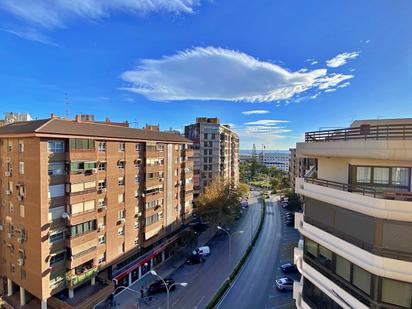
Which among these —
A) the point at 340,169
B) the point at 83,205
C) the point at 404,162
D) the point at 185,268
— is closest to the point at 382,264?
the point at 404,162

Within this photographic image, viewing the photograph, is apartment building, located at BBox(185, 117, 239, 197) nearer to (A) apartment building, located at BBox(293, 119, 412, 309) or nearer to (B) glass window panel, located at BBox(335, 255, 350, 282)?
(A) apartment building, located at BBox(293, 119, 412, 309)

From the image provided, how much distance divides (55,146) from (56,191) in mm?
3832

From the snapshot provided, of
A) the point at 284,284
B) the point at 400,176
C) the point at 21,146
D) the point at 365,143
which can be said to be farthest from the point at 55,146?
the point at 284,284

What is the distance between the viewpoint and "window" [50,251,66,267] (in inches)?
882

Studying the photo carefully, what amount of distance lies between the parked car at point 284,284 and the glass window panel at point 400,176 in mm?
23481

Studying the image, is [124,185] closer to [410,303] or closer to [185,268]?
[185,268]

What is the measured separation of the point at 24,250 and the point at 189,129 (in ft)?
140

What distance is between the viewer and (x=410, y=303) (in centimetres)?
902

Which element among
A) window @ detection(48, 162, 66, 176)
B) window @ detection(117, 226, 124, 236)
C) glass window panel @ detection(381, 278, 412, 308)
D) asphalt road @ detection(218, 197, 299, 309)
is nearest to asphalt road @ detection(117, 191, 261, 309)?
asphalt road @ detection(218, 197, 299, 309)

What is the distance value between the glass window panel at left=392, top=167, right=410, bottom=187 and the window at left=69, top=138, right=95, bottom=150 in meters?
22.9

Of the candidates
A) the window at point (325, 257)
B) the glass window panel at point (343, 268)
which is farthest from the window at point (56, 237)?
the glass window panel at point (343, 268)

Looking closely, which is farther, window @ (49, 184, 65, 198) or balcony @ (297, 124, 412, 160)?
window @ (49, 184, 65, 198)

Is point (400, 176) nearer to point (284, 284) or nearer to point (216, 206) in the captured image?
point (284, 284)

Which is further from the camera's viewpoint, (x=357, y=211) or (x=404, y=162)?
(x=404, y=162)
